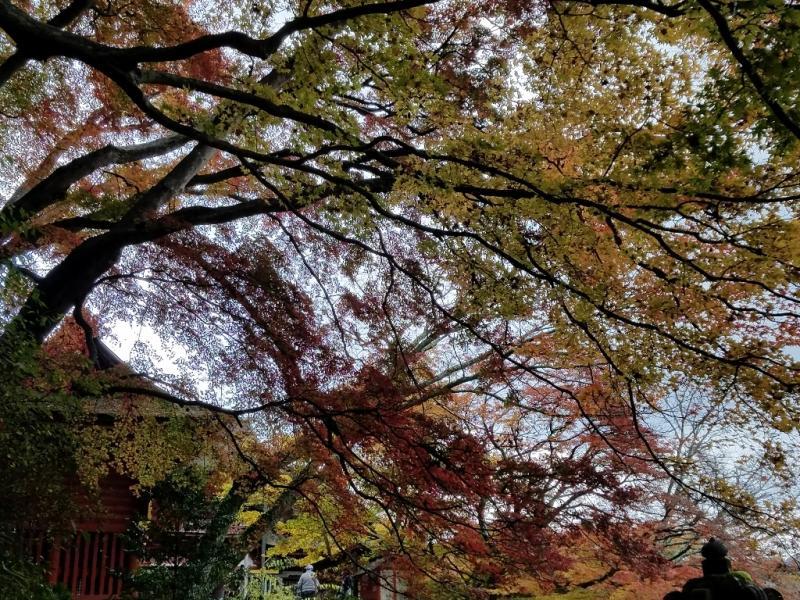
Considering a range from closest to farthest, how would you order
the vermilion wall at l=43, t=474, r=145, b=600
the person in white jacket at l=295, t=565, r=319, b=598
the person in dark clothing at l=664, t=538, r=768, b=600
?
the person in dark clothing at l=664, t=538, r=768, b=600 < the vermilion wall at l=43, t=474, r=145, b=600 < the person in white jacket at l=295, t=565, r=319, b=598

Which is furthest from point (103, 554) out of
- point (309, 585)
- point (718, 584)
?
point (718, 584)

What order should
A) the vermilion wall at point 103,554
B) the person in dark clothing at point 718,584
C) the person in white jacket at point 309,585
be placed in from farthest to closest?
the person in white jacket at point 309,585
the vermilion wall at point 103,554
the person in dark clothing at point 718,584

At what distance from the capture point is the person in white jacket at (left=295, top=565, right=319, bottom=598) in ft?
39.6

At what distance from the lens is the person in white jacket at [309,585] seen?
12062 mm

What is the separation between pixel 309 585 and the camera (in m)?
12.1

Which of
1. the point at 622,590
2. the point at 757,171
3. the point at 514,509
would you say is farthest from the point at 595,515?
the point at 757,171

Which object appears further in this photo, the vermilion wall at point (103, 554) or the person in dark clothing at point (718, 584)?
the vermilion wall at point (103, 554)

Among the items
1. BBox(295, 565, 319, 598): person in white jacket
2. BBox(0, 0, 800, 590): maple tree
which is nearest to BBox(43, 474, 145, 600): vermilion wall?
BBox(0, 0, 800, 590): maple tree

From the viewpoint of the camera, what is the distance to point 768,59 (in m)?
1.99

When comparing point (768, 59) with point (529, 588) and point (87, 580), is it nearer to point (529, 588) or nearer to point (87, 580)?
point (529, 588)

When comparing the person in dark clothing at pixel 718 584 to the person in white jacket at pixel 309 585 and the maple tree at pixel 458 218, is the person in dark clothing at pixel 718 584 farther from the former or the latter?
the person in white jacket at pixel 309 585

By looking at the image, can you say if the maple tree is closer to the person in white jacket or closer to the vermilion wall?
the vermilion wall

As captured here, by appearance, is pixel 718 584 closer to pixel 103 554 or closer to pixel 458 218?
pixel 458 218

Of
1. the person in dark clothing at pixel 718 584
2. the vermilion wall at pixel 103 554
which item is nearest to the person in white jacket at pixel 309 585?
the vermilion wall at pixel 103 554
